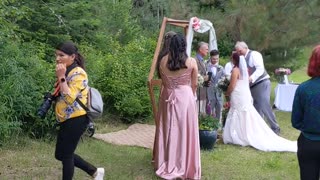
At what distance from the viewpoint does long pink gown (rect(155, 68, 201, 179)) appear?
5.92 metres

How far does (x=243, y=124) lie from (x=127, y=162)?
2.48m

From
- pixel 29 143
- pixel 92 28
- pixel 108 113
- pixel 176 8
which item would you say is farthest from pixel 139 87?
pixel 176 8

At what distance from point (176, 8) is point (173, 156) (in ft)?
38.3

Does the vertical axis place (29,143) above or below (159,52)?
below

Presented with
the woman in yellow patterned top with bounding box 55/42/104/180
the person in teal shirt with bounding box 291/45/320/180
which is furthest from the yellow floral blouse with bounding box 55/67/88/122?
the person in teal shirt with bounding box 291/45/320/180

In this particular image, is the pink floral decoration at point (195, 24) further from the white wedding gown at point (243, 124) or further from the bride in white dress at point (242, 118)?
the white wedding gown at point (243, 124)

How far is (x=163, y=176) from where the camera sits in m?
5.88

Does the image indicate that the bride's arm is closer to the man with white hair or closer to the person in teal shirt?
the man with white hair

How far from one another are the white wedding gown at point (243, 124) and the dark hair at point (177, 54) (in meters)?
2.76

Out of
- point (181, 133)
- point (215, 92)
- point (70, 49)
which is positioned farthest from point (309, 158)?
point (215, 92)

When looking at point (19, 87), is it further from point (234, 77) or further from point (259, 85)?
point (259, 85)

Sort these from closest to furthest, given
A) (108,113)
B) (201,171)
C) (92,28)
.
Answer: (201,171)
(108,113)
(92,28)

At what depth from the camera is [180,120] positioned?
596cm

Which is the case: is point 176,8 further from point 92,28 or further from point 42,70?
point 42,70
